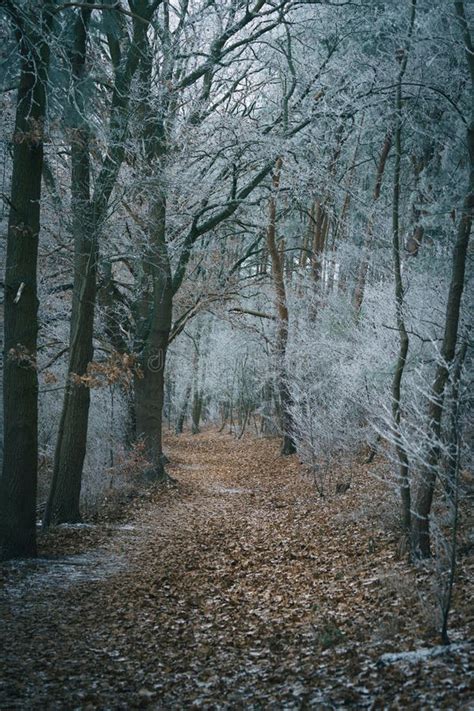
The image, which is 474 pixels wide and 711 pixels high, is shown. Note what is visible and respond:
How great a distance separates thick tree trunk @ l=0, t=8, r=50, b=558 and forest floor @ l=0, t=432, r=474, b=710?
0.64m

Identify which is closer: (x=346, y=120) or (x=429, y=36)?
(x=429, y=36)

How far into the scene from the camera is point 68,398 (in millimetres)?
9828

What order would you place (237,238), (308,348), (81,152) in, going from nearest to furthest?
(81,152), (308,348), (237,238)

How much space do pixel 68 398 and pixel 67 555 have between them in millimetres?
2586

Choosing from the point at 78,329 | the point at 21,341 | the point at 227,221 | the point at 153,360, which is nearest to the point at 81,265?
the point at 78,329

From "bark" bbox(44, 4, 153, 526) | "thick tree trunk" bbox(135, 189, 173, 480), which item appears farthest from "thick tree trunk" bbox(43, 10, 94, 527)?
"thick tree trunk" bbox(135, 189, 173, 480)

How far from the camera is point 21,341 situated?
25.4 feet

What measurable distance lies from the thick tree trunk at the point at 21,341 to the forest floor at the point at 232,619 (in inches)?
25.1

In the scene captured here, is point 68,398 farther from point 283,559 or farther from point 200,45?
point 200,45

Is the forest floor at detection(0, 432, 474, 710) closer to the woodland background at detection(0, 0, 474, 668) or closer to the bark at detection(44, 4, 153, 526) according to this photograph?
the woodland background at detection(0, 0, 474, 668)

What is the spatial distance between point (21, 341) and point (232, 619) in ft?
14.2

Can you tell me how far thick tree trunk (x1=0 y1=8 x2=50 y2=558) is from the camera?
25.0 feet

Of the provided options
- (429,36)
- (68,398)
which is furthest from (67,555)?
(429,36)

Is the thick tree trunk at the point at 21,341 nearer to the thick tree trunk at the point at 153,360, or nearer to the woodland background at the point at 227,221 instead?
the woodland background at the point at 227,221
